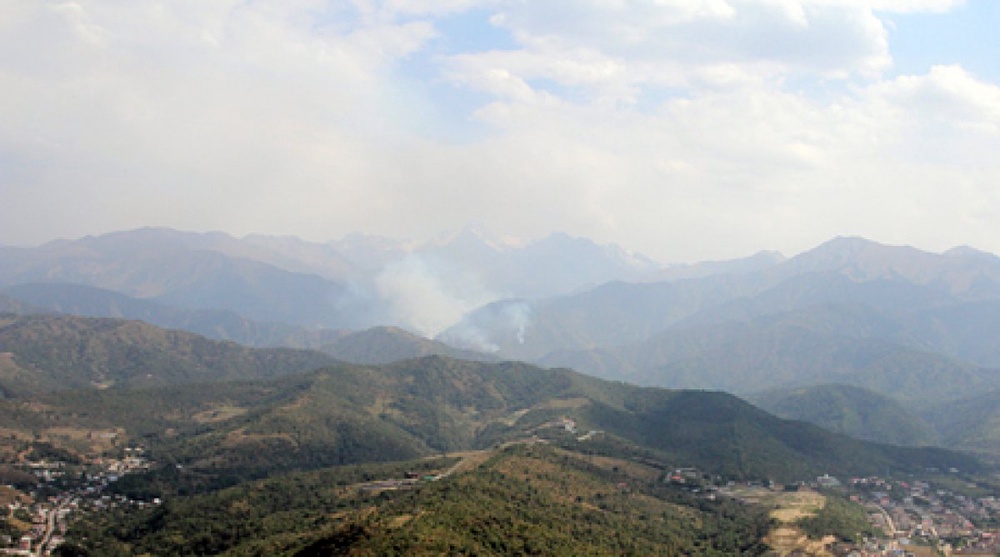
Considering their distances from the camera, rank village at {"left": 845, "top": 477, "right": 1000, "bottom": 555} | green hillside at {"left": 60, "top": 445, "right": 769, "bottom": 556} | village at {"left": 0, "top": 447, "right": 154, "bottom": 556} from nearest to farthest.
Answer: green hillside at {"left": 60, "top": 445, "right": 769, "bottom": 556}, village at {"left": 0, "top": 447, "right": 154, "bottom": 556}, village at {"left": 845, "top": 477, "right": 1000, "bottom": 555}

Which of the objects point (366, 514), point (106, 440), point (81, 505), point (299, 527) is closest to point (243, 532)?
point (299, 527)

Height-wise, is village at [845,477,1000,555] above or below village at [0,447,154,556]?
below

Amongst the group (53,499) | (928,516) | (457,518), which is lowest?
(928,516)

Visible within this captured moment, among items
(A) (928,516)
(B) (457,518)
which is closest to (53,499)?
(B) (457,518)

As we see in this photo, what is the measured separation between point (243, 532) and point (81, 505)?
42.5 m

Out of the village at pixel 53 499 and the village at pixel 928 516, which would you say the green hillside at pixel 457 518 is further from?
the village at pixel 928 516

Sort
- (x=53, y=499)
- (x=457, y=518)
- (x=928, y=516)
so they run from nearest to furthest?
(x=457, y=518), (x=53, y=499), (x=928, y=516)

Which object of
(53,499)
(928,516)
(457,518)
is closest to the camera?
(457,518)

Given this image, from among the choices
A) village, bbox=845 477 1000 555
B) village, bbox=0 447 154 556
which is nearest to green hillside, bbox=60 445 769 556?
village, bbox=0 447 154 556

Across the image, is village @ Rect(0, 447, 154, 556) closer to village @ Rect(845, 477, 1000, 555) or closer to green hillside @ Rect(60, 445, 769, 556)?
green hillside @ Rect(60, 445, 769, 556)

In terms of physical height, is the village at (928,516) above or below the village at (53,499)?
below

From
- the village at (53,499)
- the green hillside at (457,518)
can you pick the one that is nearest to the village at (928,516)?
the green hillside at (457,518)

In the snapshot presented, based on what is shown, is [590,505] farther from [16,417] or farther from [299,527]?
[16,417]

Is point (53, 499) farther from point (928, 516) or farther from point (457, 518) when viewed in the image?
point (928, 516)
